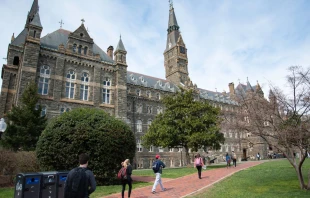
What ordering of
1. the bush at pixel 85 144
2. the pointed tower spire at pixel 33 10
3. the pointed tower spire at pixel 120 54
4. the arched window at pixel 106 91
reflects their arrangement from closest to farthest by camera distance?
the bush at pixel 85 144 < the arched window at pixel 106 91 < the pointed tower spire at pixel 120 54 < the pointed tower spire at pixel 33 10

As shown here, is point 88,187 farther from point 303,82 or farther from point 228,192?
point 303,82

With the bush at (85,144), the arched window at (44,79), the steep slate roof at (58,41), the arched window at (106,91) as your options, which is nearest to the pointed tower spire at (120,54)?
the steep slate roof at (58,41)

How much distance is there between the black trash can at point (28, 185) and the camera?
8086 mm

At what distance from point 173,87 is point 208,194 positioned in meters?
47.9

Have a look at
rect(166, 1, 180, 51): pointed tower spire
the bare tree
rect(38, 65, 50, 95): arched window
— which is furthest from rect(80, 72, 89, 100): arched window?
rect(166, 1, 180, 51): pointed tower spire

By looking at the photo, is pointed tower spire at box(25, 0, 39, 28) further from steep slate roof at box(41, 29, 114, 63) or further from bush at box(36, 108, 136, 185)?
bush at box(36, 108, 136, 185)

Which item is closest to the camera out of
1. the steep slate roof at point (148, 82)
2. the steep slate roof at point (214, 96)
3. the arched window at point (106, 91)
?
the arched window at point (106, 91)

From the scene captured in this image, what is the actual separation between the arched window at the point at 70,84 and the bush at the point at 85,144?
1612cm

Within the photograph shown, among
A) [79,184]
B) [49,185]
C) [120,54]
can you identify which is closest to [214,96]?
[120,54]

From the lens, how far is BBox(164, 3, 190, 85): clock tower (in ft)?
218

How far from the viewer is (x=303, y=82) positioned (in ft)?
38.4

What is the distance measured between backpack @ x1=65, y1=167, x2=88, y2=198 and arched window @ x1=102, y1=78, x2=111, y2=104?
29103 mm

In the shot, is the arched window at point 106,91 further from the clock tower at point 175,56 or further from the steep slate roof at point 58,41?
the clock tower at point 175,56

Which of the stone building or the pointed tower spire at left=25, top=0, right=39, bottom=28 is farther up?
the pointed tower spire at left=25, top=0, right=39, bottom=28
